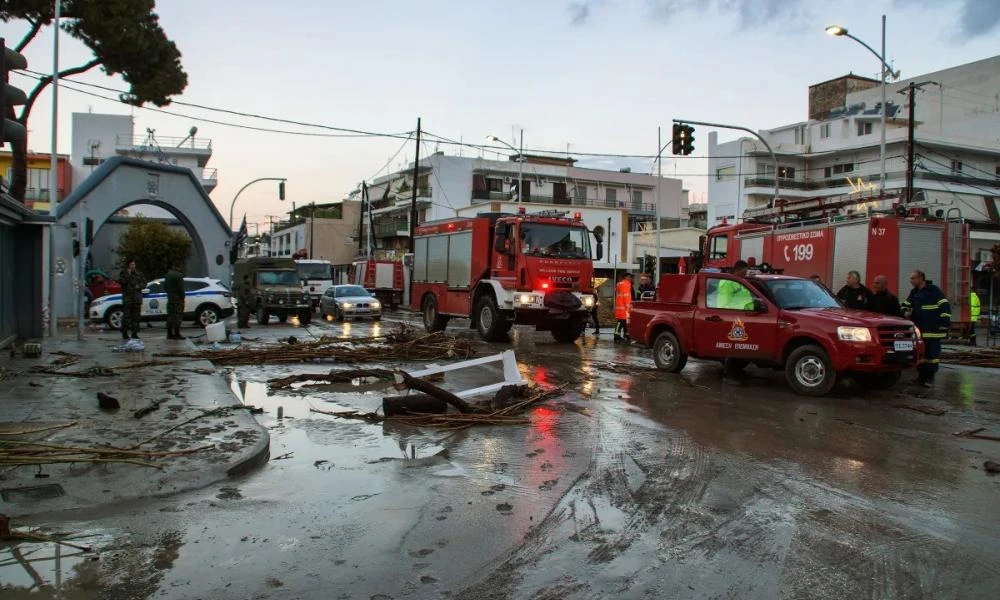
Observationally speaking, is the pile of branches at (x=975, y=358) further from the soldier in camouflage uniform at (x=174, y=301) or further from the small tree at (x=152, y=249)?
the small tree at (x=152, y=249)

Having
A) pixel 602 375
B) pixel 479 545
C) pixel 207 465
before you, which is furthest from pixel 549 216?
pixel 479 545

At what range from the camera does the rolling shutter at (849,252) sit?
14.0 metres

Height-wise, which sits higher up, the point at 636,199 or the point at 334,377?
the point at 636,199

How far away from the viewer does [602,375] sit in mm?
12141

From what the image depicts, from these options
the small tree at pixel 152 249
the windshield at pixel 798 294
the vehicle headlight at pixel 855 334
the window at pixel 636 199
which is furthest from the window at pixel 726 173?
the vehicle headlight at pixel 855 334

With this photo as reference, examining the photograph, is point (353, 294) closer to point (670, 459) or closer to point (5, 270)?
point (5, 270)

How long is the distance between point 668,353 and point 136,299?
1236cm

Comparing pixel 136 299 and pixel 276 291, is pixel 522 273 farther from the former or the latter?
pixel 276 291

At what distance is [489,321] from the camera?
17.7 m

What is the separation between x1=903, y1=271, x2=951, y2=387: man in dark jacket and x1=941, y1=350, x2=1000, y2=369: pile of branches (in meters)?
3.37

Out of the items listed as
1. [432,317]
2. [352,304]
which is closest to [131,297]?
[432,317]

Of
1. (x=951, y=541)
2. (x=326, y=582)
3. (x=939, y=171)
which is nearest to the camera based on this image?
(x=326, y=582)

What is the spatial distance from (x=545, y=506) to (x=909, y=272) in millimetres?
11636

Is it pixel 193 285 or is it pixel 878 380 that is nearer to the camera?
pixel 878 380
